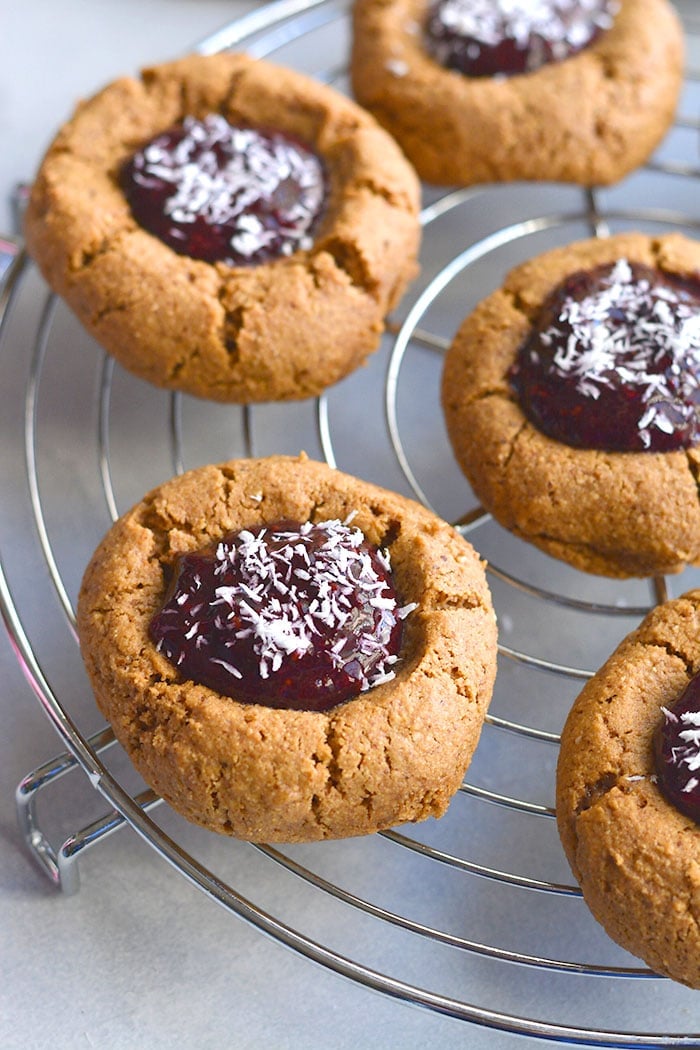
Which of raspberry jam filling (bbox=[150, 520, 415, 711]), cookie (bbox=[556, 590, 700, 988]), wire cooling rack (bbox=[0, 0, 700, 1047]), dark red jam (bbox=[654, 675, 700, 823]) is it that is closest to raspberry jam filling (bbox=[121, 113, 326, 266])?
wire cooling rack (bbox=[0, 0, 700, 1047])

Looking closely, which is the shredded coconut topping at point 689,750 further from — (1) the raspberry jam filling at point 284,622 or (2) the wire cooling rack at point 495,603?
(1) the raspberry jam filling at point 284,622

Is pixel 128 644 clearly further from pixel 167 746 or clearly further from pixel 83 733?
pixel 83 733

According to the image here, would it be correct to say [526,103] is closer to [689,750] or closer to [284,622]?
[284,622]

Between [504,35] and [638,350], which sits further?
[504,35]

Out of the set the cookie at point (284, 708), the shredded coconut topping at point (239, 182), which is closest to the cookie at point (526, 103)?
the shredded coconut topping at point (239, 182)

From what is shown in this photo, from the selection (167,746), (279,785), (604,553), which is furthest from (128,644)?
(604,553)

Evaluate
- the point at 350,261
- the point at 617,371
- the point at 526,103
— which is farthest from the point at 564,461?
the point at 526,103
